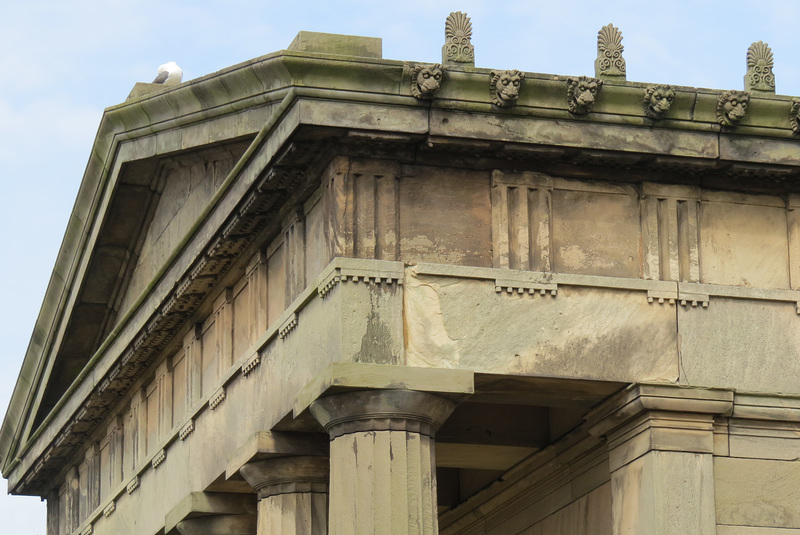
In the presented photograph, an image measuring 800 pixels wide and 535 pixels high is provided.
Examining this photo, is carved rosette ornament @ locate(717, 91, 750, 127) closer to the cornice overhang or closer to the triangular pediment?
the cornice overhang

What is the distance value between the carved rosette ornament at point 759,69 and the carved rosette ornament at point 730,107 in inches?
18.9

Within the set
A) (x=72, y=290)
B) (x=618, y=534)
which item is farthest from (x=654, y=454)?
(x=72, y=290)

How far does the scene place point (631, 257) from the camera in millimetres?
20594

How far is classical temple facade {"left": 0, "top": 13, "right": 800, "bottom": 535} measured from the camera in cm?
1952

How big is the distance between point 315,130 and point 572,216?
3160 millimetres

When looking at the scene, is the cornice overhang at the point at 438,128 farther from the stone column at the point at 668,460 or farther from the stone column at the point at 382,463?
the stone column at the point at 382,463

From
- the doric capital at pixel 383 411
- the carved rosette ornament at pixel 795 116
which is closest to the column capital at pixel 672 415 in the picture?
the doric capital at pixel 383 411

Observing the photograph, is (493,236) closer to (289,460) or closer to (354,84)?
(354,84)

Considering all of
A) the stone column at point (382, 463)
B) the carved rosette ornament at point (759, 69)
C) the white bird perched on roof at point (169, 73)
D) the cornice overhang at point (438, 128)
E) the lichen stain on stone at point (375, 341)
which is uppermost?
the white bird perched on roof at point (169, 73)

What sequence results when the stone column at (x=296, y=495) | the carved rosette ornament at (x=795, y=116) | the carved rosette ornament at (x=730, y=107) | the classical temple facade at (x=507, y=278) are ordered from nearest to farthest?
1. the classical temple facade at (x=507, y=278)
2. the carved rosette ornament at (x=730, y=107)
3. the carved rosette ornament at (x=795, y=116)
4. the stone column at (x=296, y=495)

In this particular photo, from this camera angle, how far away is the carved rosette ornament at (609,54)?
20562 mm

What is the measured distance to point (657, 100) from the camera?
20.3 metres

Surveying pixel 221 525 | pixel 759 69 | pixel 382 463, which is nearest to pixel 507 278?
pixel 382 463

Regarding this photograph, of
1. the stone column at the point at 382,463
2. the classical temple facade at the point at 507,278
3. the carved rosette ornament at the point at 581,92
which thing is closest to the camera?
the stone column at the point at 382,463
